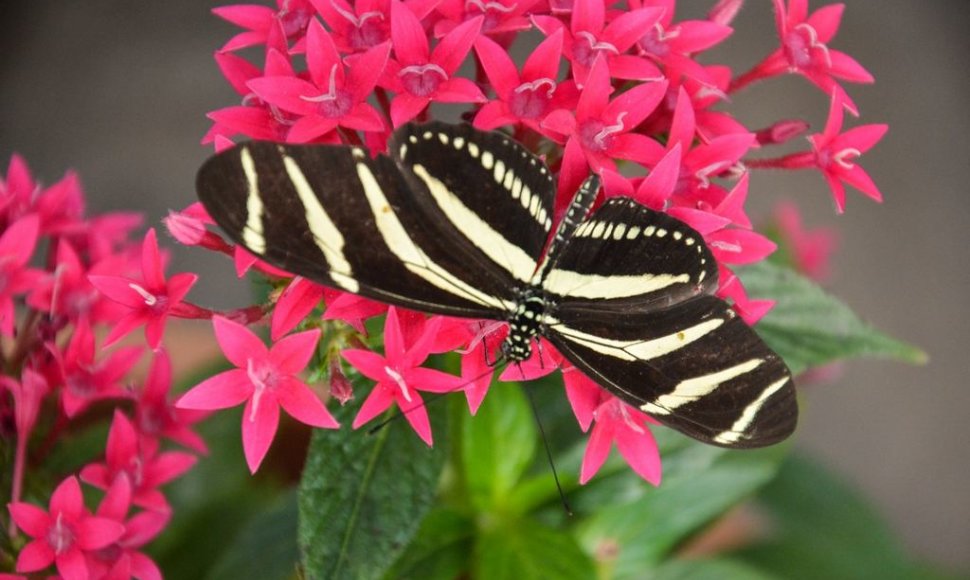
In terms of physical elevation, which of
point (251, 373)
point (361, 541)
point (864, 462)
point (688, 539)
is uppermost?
point (251, 373)

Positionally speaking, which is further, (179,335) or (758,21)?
(758,21)

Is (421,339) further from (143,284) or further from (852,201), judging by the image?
(852,201)

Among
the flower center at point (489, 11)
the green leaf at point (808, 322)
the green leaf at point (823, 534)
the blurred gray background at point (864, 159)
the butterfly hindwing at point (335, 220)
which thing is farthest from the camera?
the blurred gray background at point (864, 159)

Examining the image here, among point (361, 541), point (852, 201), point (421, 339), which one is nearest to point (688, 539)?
point (361, 541)

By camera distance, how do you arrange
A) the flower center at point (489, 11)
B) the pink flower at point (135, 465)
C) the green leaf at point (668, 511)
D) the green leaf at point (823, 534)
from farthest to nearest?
the green leaf at point (823, 534) → the green leaf at point (668, 511) → the pink flower at point (135, 465) → the flower center at point (489, 11)

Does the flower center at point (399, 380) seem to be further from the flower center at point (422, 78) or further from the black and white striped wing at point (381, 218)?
the flower center at point (422, 78)

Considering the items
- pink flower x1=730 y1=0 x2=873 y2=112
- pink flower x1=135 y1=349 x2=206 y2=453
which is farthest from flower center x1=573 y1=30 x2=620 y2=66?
pink flower x1=135 y1=349 x2=206 y2=453

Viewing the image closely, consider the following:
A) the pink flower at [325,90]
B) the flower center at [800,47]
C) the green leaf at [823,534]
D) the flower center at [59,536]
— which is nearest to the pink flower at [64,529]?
the flower center at [59,536]

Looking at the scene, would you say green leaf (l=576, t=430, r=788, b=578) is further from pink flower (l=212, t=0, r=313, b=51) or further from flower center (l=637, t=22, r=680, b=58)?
pink flower (l=212, t=0, r=313, b=51)
